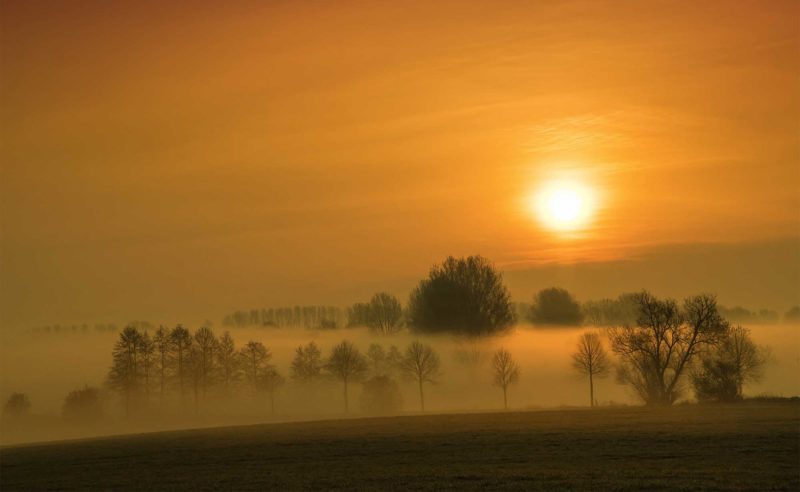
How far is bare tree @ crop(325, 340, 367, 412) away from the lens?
12669 cm

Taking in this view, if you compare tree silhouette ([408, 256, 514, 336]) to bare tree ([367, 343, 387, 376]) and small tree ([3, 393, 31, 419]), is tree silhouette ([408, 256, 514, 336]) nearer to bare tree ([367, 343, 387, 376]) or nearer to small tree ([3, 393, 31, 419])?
bare tree ([367, 343, 387, 376])

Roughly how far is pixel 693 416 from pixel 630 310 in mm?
79548

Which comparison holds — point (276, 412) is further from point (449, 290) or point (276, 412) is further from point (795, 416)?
point (795, 416)

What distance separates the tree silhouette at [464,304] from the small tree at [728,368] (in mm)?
34175

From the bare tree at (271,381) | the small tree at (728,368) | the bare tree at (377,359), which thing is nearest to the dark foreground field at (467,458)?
the small tree at (728,368)

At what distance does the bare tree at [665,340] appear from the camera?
330 feet

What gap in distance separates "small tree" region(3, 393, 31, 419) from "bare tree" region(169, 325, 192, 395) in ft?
119

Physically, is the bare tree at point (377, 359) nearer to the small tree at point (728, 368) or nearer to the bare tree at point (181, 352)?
the bare tree at point (181, 352)

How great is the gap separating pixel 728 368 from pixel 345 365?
58.0m

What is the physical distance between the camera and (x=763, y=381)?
392 ft

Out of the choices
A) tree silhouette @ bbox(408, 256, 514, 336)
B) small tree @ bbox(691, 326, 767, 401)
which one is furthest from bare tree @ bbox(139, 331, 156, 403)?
small tree @ bbox(691, 326, 767, 401)

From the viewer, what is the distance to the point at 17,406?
143250 millimetres

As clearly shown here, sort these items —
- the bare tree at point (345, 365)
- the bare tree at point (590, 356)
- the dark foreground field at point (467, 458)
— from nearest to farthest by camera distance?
1. the dark foreground field at point (467, 458)
2. the bare tree at point (590, 356)
3. the bare tree at point (345, 365)

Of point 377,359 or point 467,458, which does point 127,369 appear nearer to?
point 377,359
